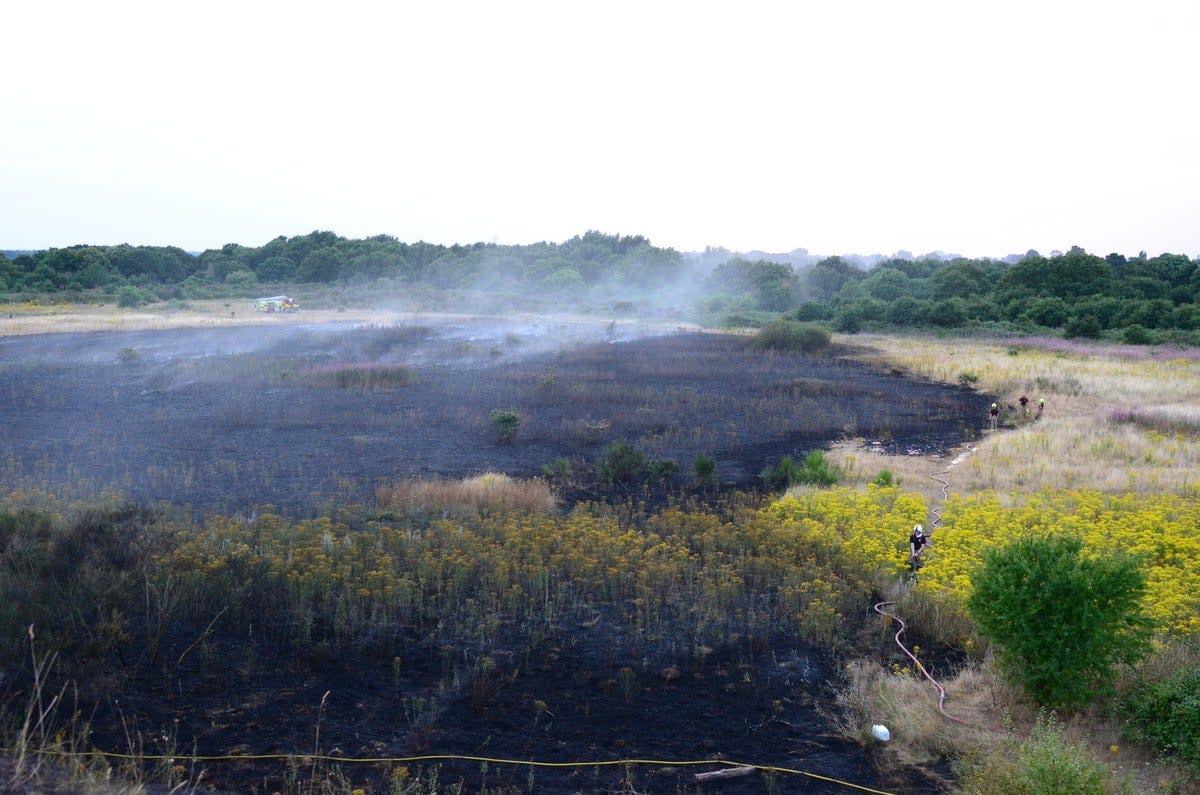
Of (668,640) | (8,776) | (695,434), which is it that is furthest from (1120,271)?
(8,776)

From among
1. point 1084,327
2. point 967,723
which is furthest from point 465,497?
point 1084,327

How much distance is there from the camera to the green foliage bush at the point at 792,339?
34.2m

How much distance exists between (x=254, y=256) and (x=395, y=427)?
7634 cm

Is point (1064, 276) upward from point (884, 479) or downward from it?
upward

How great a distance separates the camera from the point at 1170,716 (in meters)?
5.89

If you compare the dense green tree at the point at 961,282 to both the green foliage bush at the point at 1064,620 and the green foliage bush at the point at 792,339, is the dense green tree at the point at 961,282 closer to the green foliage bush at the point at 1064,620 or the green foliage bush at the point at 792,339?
the green foliage bush at the point at 792,339

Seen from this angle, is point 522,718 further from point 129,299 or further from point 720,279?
point 720,279

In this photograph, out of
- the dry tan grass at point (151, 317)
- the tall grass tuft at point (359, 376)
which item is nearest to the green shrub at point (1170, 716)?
the tall grass tuft at point (359, 376)

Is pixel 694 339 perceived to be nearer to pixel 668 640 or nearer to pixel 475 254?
pixel 668 640

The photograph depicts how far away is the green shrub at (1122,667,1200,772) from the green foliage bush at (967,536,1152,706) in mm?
225

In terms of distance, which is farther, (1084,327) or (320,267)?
(320,267)

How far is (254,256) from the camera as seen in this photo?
8669 cm

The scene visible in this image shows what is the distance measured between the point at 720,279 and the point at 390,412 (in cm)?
6479

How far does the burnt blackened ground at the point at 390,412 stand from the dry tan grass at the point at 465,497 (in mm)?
545
